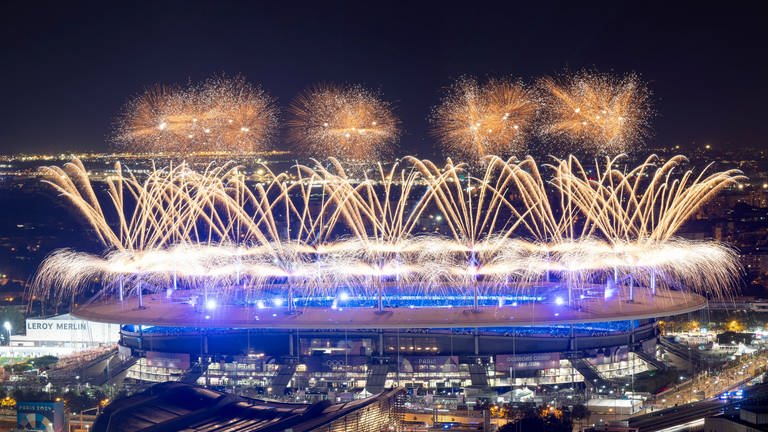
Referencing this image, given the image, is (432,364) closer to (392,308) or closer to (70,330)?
(392,308)

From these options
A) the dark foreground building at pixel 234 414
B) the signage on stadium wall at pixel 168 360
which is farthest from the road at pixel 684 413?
the signage on stadium wall at pixel 168 360

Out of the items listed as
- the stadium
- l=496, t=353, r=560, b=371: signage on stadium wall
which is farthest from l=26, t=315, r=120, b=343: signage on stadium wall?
l=496, t=353, r=560, b=371: signage on stadium wall

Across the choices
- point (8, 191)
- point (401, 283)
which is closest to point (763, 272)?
point (401, 283)

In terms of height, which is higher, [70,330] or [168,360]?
[70,330]

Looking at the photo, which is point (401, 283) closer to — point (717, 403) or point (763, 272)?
point (717, 403)

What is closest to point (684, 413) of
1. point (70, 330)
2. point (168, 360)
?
point (168, 360)

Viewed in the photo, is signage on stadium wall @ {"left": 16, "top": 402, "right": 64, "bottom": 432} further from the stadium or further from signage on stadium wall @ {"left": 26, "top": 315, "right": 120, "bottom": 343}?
signage on stadium wall @ {"left": 26, "top": 315, "right": 120, "bottom": 343}
